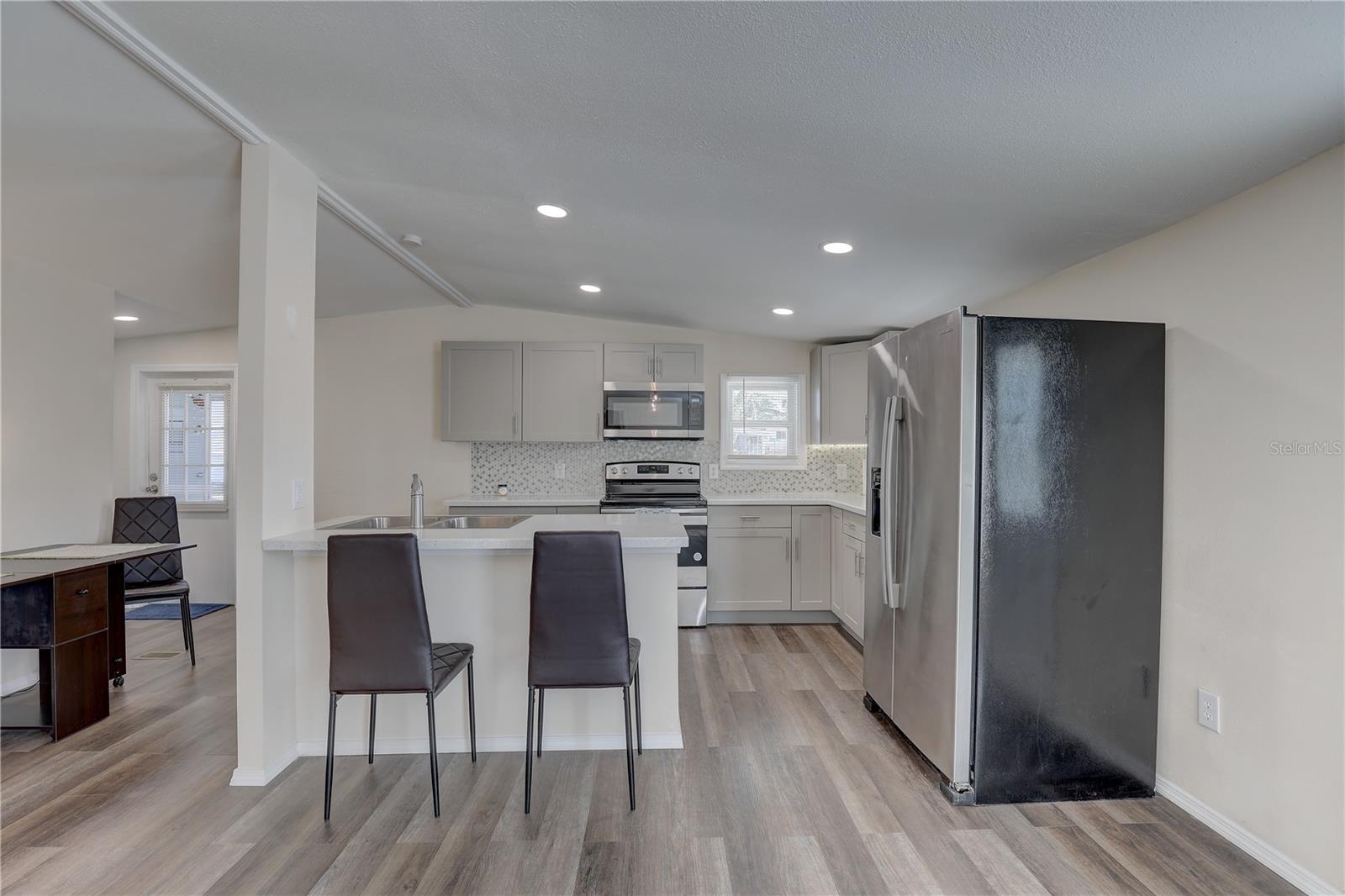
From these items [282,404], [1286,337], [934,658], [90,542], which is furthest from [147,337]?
[1286,337]

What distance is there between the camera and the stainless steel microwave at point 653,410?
16.0 feet

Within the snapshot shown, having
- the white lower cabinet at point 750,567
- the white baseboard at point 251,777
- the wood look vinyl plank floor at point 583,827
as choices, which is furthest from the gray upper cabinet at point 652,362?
the white baseboard at point 251,777

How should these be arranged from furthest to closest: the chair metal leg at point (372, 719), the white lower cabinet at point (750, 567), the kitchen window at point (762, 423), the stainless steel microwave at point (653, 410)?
1. the kitchen window at point (762, 423)
2. the stainless steel microwave at point (653, 410)
3. the white lower cabinet at point (750, 567)
4. the chair metal leg at point (372, 719)

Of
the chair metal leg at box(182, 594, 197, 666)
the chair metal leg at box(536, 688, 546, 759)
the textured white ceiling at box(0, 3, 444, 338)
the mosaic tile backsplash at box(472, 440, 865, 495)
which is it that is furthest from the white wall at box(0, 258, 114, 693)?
the chair metal leg at box(536, 688, 546, 759)

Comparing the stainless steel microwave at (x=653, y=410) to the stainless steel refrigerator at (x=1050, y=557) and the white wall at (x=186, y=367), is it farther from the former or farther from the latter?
the white wall at (x=186, y=367)

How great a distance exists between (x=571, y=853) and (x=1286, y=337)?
8.92 ft

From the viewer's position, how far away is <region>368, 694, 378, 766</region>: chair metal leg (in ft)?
8.41

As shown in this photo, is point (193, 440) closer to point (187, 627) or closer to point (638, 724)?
point (187, 627)

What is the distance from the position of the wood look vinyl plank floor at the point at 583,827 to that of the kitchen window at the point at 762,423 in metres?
2.59

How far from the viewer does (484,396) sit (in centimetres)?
494

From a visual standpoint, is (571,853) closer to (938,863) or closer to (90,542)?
(938,863)

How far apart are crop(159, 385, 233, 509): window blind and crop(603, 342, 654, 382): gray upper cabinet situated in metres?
3.28

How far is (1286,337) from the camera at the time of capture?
1.97 m

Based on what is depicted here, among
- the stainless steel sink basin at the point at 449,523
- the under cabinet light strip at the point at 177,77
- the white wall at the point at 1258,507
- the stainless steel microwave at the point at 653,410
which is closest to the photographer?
the under cabinet light strip at the point at 177,77
